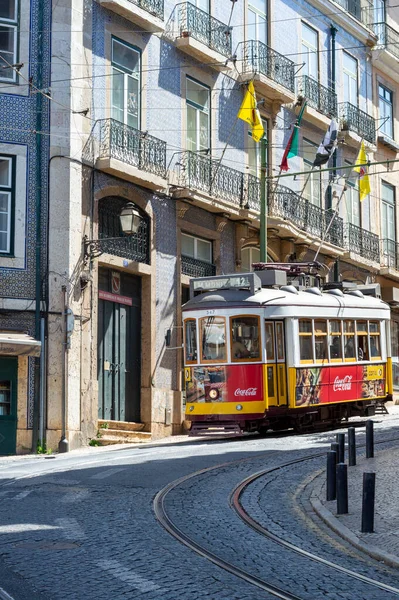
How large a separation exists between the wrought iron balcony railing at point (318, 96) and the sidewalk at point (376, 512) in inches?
676

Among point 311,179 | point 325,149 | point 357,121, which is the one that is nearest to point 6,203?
point 325,149

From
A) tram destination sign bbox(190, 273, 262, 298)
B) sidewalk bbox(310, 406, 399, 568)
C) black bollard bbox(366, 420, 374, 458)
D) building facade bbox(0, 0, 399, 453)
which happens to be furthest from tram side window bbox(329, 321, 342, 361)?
sidewalk bbox(310, 406, 399, 568)

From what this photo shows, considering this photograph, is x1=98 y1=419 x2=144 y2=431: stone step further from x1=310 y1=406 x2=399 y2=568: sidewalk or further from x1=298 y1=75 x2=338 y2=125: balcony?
x1=298 y1=75 x2=338 y2=125: balcony

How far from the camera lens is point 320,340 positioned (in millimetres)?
20891

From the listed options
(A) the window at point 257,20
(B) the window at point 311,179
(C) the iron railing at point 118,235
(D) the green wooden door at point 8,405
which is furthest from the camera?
(B) the window at point 311,179

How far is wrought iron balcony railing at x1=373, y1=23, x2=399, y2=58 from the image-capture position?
35688mm

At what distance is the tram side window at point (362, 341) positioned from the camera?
22469 mm

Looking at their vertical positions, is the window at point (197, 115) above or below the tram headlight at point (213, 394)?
above

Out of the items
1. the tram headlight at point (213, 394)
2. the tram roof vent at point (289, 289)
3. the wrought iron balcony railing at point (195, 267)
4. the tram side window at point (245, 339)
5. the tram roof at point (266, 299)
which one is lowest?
the tram headlight at point (213, 394)

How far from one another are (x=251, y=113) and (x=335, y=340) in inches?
259

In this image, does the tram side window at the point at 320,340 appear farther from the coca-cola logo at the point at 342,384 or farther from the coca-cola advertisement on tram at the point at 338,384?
the coca-cola logo at the point at 342,384

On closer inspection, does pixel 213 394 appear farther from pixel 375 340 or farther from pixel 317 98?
pixel 317 98

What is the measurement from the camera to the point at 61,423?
19.6 metres

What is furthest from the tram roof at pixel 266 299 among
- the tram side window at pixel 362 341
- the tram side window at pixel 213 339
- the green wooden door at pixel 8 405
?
the green wooden door at pixel 8 405
